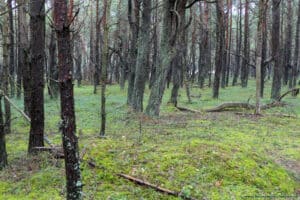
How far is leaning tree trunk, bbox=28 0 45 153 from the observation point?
7.14 m

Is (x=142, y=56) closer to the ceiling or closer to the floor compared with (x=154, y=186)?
closer to the ceiling

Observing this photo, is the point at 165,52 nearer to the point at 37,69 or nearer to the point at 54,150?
the point at 37,69

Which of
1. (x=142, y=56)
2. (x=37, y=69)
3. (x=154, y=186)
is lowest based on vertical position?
(x=154, y=186)

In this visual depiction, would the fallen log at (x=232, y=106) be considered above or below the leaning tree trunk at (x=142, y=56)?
below

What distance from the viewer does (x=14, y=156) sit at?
25.5ft

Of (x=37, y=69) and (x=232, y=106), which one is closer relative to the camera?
(x=37, y=69)

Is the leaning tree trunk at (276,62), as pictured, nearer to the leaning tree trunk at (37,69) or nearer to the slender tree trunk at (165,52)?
the slender tree trunk at (165,52)

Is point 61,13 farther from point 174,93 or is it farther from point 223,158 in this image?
point 174,93

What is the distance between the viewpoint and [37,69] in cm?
722

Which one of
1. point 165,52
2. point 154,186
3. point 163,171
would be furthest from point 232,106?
point 154,186

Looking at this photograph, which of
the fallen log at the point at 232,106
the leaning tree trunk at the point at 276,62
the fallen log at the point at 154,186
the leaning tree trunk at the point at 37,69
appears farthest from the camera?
the leaning tree trunk at the point at 276,62

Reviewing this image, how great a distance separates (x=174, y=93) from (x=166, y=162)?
1153 cm

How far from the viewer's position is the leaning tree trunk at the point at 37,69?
7.14 meters

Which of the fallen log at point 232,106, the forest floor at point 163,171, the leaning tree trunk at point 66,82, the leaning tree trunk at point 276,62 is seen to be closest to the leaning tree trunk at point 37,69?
the forest floor at point 163,171
